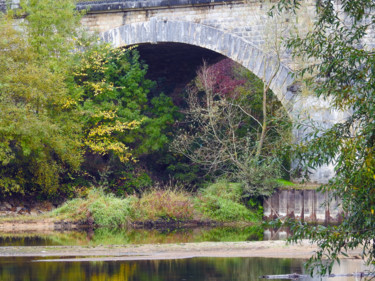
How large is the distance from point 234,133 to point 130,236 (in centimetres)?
835

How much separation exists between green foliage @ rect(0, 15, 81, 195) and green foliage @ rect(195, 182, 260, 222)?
187 inches

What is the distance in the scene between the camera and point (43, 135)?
21.8 meters

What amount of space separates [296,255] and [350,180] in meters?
7.35

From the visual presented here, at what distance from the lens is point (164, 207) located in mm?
22500

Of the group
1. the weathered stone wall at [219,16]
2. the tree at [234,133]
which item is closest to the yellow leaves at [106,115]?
the tree at [234,133]

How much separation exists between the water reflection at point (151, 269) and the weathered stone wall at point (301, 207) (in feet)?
26.0

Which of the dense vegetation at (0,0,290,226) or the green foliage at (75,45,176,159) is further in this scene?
the green foliage at (75,45,176,159)

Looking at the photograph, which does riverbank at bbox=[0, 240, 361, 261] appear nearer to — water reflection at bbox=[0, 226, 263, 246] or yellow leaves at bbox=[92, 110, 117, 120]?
water reflection at bbox=[0, 226, 263, 246]

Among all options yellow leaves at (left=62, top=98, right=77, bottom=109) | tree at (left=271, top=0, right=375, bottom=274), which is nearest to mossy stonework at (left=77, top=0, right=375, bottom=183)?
yellow leaves at (left=62, top=98, right=77, bottom=109)

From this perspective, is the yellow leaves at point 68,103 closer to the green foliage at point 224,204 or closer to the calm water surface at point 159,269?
the green foliage at point 224,204

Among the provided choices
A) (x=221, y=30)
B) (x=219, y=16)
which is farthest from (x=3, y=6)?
(x=221, y=30)

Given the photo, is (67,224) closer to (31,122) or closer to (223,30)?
(31,122)

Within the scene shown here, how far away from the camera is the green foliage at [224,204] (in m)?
22.7

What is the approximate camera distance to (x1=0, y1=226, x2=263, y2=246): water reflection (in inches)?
699
